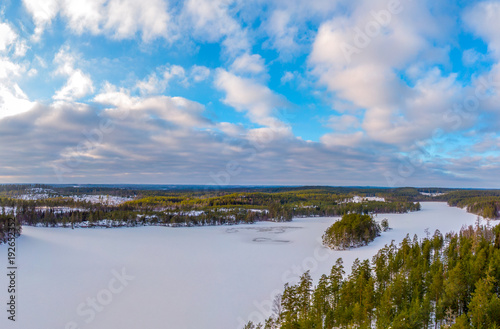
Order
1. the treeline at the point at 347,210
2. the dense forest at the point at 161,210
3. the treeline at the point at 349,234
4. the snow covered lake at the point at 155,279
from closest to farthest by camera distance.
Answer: the snow covered lake at the point at 155,279 → the treeline at the point at 349,234 → the dense forest at the point at 161,210 → the treeline at the point at 347,210

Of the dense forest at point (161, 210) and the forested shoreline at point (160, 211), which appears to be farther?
the dense forest at point (161, 210)

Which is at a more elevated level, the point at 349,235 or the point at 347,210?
the point at 349,235

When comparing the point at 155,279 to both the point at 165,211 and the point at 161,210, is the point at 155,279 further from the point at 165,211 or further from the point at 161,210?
the point at 161,210

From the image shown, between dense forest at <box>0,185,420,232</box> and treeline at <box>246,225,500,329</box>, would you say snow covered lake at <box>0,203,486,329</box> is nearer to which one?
treeline at <box>246,225,500,329</box>

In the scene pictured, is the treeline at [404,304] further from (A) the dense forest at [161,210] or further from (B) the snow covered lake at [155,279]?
(A) the dense forest at [161,210]

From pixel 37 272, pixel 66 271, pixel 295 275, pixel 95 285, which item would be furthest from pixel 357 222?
pixel 37 272

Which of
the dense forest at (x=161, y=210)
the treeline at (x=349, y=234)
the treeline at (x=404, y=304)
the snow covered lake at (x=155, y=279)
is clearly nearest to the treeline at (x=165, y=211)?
the dense forest at (x=161, y=210)

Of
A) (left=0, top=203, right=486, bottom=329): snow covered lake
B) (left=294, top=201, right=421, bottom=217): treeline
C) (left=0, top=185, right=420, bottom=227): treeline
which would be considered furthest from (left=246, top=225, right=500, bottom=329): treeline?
(left=294, top=201, right=421, bottom=217): treeline

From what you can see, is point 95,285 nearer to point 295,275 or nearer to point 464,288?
point 295,275

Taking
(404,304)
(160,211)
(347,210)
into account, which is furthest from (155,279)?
(347,210)
